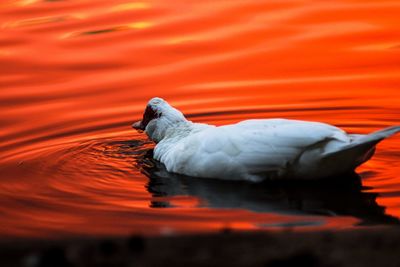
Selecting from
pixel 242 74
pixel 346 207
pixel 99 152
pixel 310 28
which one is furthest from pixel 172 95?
pixel 346 207

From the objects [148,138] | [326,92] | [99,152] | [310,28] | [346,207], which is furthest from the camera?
[310,28]

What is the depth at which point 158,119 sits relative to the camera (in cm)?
1177

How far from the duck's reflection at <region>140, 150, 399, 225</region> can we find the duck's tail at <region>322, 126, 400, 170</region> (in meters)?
0.29

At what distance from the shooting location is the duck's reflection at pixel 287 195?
9141mm

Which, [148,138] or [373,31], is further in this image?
[373,31]

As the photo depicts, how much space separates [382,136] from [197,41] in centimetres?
689

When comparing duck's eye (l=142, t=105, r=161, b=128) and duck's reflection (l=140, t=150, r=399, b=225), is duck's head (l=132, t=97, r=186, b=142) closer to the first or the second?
duck's eye (l=142, t=105, r=161, b=128)

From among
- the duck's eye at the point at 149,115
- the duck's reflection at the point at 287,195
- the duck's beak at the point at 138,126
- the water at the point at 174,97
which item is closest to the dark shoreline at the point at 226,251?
the water at the point at 174,97

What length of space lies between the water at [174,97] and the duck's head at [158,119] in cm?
22

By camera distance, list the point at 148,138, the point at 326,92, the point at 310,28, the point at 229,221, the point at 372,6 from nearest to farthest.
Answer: the point at 229,221, the point at 148,138, the point at 326,92, the point at 310,28, the point at 372,6

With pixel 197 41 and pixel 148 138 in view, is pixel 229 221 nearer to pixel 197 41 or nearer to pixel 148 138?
pixel 148 138

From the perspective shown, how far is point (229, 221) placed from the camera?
8.74 meters

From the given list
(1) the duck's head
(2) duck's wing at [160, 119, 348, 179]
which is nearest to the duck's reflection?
(2) duck's wing at [160, 119, 348, 179]

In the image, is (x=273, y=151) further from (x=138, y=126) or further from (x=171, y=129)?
(x=138, y=126)
